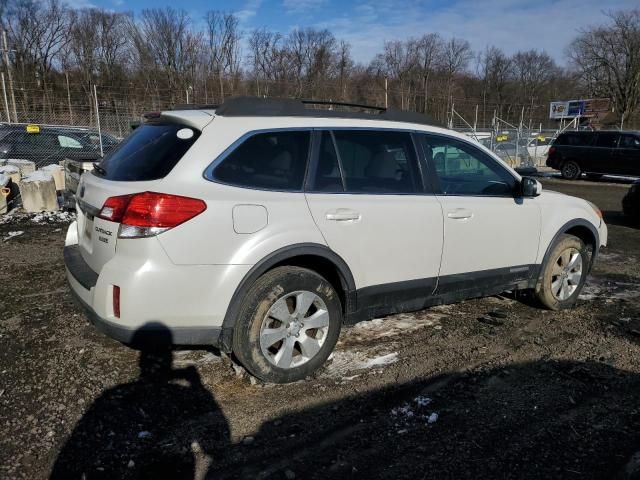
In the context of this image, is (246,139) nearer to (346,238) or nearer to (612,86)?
(346,238)

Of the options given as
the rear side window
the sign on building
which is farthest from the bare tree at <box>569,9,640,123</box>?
the rear side window

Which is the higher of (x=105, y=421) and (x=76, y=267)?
(x=76, y=267)

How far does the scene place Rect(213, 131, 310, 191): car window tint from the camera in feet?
10.3

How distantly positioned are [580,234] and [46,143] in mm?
13257

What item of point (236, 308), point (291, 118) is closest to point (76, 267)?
point (236, 308)

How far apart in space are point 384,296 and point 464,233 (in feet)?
2.85

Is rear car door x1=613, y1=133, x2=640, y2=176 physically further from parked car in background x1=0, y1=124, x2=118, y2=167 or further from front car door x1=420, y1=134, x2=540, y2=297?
parked car in background x1=0, y1=124, x2=118, y2=167

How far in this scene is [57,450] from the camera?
2.71 meters

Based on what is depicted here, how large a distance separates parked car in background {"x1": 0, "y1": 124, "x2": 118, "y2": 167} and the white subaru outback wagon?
10.7m

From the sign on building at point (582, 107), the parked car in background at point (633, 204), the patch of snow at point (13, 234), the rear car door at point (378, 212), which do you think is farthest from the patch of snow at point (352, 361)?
the sign on building at point (582, 107)

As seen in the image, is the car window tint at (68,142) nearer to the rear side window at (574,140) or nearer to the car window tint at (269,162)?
the car window tint at (269,162)

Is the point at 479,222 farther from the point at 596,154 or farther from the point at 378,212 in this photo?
the point at 596,154

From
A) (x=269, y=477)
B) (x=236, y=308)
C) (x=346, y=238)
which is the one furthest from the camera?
(x=346, y=238)

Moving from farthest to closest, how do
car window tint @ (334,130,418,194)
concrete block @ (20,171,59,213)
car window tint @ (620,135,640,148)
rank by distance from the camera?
car window tint @ (620,135,640,148)
concrete block @ (20,171,59,213)
car window tint @ (334,130,418,194)
